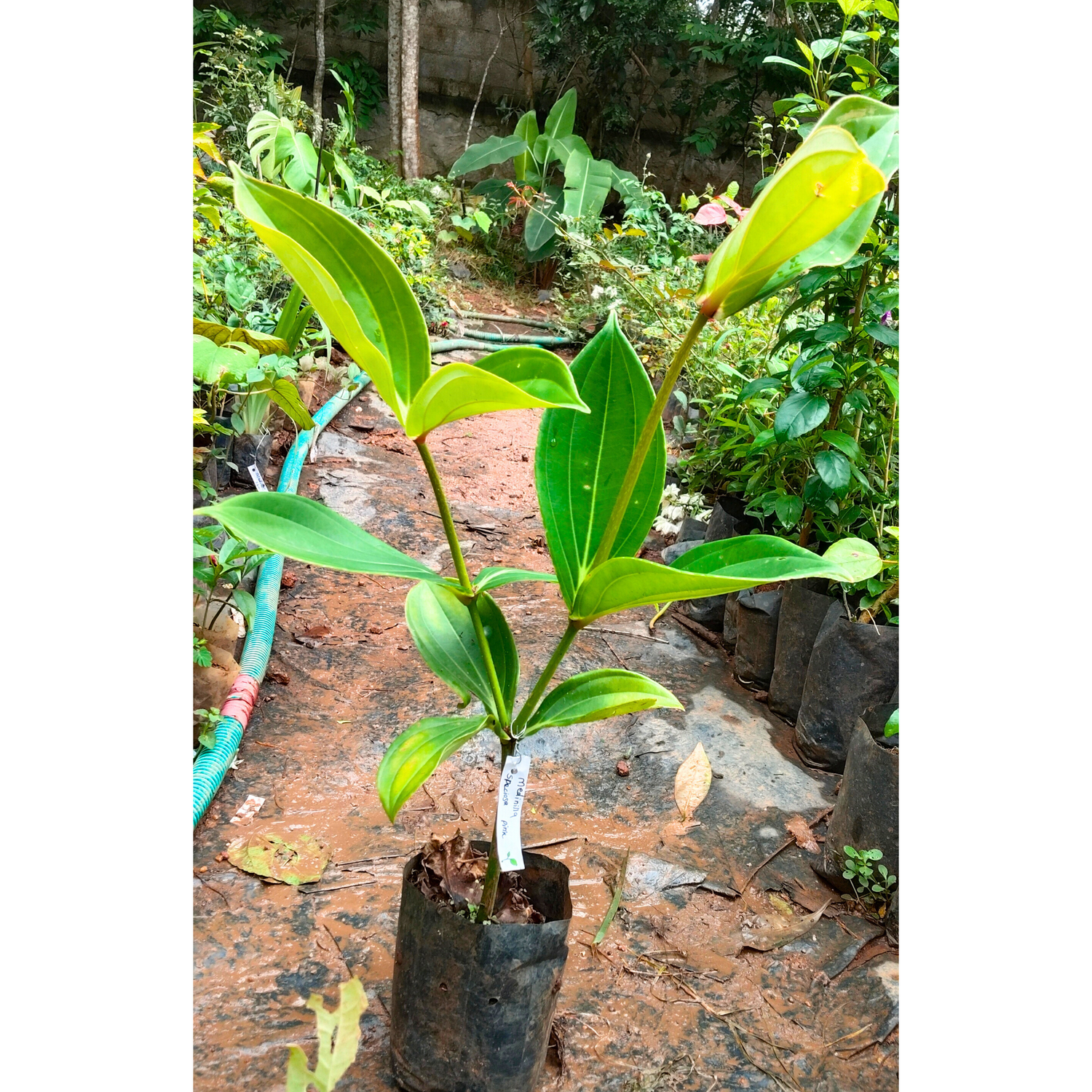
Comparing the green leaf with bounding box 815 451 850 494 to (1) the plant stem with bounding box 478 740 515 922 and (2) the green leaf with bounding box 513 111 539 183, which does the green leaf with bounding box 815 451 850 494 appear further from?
(2) the green leaf with bounding box 513 111 539 183

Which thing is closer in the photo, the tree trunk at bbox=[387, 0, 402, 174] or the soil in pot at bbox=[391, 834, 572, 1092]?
the soil in pot at bbox=[391, 834, 572, 1092]

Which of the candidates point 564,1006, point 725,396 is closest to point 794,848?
point 564,1006

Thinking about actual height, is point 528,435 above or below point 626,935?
above

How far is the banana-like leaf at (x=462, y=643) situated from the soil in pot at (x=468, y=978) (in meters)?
0.25

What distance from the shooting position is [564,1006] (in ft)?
3.98

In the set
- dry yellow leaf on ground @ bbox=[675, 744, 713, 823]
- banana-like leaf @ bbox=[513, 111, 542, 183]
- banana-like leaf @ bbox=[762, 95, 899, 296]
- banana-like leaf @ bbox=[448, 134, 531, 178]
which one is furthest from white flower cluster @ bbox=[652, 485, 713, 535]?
banana-like leaf @ bbox=[513, 111, 542, 183]

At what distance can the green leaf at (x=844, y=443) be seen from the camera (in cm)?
172

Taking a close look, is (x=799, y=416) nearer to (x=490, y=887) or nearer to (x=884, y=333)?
(x=884, y=333)

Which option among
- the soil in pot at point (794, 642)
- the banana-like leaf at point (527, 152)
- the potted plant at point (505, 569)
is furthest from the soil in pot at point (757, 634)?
the banana-like leaf at point (527, 152)

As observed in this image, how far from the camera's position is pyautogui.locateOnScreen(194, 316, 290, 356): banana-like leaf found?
6.53 ft

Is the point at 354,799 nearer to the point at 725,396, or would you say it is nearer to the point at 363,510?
the point at 363,510

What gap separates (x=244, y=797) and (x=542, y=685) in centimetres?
88

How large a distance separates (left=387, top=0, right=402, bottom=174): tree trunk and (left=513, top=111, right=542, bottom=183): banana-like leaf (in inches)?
27.8

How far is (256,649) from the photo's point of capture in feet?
5.97
